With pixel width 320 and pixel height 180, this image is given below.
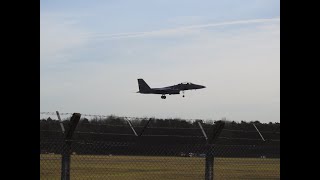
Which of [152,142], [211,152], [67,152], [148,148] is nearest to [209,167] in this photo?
[211,152]

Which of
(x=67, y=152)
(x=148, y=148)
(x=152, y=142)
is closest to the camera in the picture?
(x=67, y=152)

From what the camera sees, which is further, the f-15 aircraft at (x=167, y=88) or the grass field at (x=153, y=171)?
the f-15 aircraft at (x=167, y=88)

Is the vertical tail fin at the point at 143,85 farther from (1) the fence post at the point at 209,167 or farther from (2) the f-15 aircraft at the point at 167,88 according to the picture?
(1) the fence post at the point at 209,167

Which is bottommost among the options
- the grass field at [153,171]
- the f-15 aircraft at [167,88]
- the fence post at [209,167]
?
the grass field at [153,171]

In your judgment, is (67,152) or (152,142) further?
(152,142)

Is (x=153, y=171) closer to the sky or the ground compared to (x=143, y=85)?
closer to the ground

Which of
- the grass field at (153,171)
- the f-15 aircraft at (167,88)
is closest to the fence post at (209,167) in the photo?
the grass field at (153,171)

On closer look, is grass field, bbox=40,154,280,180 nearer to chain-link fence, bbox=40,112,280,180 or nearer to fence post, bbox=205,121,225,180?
chain-link fence, bbox=40,112,280,180

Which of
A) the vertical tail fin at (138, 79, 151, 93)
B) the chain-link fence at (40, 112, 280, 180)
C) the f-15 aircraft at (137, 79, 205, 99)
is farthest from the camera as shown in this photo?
the vertical tail fin at (138, 79, 151, 93)

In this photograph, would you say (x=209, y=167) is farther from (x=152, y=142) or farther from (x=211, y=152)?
(x=152, y=142)

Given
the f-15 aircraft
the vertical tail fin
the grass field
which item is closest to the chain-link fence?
the grass field
